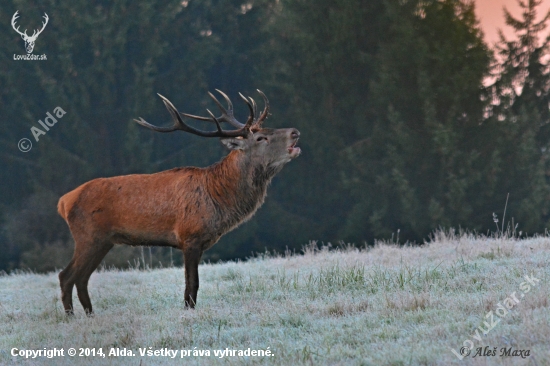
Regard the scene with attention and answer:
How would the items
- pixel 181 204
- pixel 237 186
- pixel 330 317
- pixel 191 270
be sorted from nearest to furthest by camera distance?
pixel 330 317, pixel 191 270, pixel 181 204, pixel 237 186

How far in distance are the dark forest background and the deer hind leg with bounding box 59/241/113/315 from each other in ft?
43.7

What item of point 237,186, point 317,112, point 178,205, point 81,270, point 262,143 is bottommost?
point 81,270

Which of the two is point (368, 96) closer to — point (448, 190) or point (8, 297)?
point (448, 190)

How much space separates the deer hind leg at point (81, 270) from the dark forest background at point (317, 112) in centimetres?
1331

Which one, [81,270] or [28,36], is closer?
[81,270]

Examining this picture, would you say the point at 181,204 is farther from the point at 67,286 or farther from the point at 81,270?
the point at 67,286

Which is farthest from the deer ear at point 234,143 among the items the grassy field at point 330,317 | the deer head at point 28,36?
the deer head at point 28,36

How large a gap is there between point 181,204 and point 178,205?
31 mm

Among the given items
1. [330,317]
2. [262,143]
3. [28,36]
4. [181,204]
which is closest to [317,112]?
[28,36]

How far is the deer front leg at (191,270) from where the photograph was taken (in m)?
7.63

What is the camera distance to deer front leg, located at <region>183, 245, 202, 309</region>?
763cm

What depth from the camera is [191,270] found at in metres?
7.67

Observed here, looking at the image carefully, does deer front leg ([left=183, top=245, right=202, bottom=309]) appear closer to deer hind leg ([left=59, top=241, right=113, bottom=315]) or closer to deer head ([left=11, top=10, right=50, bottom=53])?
deer hind leg ([left=59, top=241, right=113, bottom=315])

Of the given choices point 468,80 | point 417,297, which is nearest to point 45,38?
point 468,80
